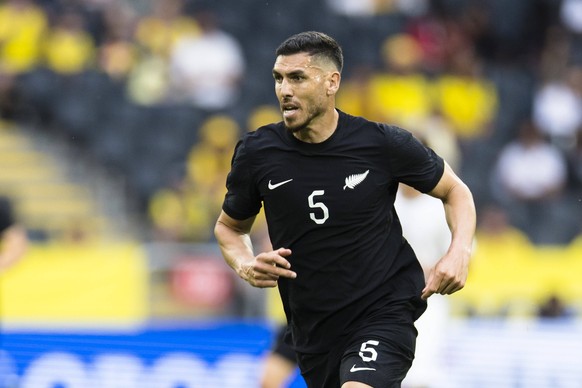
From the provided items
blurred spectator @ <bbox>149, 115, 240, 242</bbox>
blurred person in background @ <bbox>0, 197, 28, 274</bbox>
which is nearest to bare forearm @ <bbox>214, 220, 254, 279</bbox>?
blurred person in background @ <bbox>0, 197, 28, 274</bbox>

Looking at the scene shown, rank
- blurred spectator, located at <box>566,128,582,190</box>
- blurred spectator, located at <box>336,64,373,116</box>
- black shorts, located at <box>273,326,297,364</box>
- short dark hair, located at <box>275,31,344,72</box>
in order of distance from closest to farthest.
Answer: short dark hair, located at <box>275,31,344,72</box>, black shorts, located at <box>273,326,297,364</box>, blurred spectator, located at <box>336,64,373,116</box>, blurred spectator, located at <box>566,128,582,190</box>

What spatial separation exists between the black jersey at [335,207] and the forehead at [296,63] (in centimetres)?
35

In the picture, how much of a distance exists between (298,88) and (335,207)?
58cm

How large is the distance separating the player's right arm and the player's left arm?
2.12 ft

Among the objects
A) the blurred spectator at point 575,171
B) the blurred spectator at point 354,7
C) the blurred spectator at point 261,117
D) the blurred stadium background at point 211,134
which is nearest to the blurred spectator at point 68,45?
the blurred stadium background at point 211,134

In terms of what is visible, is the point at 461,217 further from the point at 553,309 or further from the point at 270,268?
the point at 553,309

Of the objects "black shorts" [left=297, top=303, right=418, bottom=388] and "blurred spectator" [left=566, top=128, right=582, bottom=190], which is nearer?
"black shorts" [left=297, top=303, right=418, bottom=388]

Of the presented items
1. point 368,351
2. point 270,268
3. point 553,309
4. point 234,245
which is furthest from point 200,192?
point 270,268

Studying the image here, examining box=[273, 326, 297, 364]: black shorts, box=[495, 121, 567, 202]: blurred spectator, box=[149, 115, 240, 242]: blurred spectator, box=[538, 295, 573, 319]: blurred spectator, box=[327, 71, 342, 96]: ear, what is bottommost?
box=[273, 326, 297, 364]: black shorts

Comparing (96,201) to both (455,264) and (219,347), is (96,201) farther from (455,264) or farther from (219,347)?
(455,264)

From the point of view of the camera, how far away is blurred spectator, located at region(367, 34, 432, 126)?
15133 mm

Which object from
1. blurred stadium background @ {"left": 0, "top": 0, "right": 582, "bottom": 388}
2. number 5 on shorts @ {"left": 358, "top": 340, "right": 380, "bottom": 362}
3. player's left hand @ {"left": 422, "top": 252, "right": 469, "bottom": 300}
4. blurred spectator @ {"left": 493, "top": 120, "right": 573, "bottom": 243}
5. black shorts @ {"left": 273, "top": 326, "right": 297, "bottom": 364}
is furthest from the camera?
blurred spectator @ {"left": 493, "top": 120, "right": 573, "bottom": 243}

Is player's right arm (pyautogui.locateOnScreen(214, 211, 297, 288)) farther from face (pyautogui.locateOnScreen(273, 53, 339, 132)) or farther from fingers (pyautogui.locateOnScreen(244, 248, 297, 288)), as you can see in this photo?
face (pyautogui.locateOnScreen(273, 53, 339, 132))

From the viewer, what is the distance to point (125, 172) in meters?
15.0
